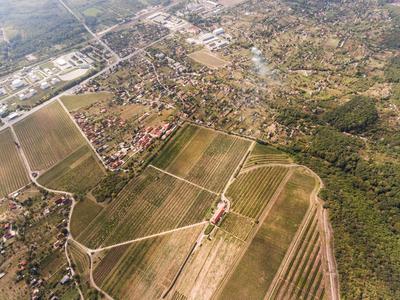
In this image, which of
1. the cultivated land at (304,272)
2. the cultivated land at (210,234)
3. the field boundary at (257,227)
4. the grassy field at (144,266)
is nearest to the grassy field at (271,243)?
the cultivated land at (210,234)

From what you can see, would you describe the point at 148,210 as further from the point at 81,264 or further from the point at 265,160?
the point at 265,160

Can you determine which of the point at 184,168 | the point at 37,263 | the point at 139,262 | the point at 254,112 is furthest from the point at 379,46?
the point at 37,263

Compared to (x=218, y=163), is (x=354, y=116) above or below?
above

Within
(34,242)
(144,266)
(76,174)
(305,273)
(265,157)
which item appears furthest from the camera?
(76,174)

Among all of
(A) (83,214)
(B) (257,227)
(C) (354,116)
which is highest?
(C) (354,116)

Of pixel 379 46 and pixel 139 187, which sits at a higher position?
pixel 379 46

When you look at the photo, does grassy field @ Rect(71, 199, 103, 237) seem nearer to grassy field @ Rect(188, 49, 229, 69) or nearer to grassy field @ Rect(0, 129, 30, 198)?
grassy field @ Rect(0, 129, 30, 198)

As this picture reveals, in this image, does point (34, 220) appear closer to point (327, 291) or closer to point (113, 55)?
point (327, 291)

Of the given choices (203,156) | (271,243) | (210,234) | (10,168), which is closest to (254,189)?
(271,243)

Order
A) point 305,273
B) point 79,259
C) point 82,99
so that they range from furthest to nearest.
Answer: point 82,99 < point 79,259 < point 305,273
